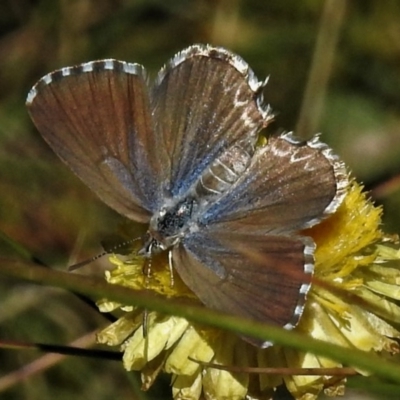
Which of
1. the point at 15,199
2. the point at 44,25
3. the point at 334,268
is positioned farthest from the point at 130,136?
the point at 44,25

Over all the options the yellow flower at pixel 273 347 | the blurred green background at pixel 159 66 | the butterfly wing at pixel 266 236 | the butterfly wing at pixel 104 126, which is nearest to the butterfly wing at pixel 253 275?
the butterfly wing at pixel 266 236

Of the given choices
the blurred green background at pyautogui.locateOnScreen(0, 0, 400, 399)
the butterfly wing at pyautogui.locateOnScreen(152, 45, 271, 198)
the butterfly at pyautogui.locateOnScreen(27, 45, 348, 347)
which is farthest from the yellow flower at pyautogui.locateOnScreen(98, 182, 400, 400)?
the blurred green background at pyautogui.locateOnScreen(0, 0, 400, 399)

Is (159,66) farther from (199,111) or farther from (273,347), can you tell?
(273,347)

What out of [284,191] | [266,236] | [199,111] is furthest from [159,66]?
[266,236]

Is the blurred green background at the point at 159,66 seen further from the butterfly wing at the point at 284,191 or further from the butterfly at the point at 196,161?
the butterfly wing at the point at 284,191

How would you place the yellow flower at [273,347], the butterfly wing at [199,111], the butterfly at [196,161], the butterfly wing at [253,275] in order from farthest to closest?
the butterfly wing at [199,111] → the yellow flower at [273,347] → the butterfly at [196,161] → the butterfly wing at [253,275]

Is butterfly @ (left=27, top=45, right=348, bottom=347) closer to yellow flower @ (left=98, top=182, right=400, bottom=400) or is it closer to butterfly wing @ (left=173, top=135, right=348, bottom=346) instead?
butterfly wing @ (left=173, top=135, right=348, bottom=346)
